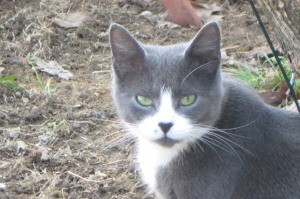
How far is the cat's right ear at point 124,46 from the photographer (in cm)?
365

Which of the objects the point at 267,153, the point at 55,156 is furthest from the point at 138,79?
the point at 55,156

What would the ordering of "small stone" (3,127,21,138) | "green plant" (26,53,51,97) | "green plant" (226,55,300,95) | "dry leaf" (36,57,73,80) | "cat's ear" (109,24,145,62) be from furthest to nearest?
1. "dry leaf" (36,57,73,80)
2. "green plant" (26,53,51,97)
3. "green plant" (226,55,300,95)
4. "small stone" (3,127,21,138)
5. "cat's ear" (109,24,145,62)

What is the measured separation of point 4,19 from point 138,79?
2730 millimetres

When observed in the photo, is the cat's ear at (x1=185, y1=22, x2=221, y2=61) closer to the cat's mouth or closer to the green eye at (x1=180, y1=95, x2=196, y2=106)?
the green eye at (x1=180, y1=95, x2=196, y2=106)

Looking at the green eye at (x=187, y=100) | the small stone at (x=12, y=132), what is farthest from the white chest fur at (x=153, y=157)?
the small stone at (x=12, y=132)

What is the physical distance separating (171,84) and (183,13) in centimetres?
259

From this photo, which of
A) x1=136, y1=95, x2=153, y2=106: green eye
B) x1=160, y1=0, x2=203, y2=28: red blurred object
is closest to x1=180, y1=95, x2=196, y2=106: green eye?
x1=136, y1=95, x2=153, y2=106: green eye

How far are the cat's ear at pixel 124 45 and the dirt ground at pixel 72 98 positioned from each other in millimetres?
889

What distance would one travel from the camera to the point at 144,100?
3.72 metres

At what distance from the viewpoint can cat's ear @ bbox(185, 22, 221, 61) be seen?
358 centimetres

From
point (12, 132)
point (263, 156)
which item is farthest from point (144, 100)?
point (12, 132)

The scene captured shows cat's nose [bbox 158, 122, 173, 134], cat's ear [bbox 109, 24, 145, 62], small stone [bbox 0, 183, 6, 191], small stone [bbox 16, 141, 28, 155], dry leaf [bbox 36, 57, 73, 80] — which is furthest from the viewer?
dry leaf [bbox 36, 57, 73, 80]

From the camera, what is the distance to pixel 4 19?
6156mm

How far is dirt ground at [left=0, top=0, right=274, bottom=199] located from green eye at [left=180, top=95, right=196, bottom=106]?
2.65ft
